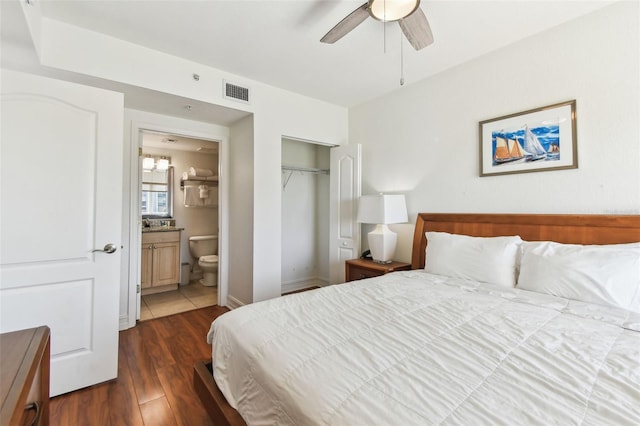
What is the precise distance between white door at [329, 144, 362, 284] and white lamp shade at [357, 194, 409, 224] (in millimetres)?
486

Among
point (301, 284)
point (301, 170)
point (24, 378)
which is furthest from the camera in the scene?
point (301, 284)

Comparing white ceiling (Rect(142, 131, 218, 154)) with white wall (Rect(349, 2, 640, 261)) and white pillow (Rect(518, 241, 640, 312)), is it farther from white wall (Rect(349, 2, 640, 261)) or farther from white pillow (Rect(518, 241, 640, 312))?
white pillow (Rect(518, 241, 640, 312))

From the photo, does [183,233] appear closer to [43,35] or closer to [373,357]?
[43,35]

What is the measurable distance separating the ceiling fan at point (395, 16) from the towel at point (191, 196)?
3673mm

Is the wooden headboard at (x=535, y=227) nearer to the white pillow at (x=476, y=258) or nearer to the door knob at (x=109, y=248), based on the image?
the white pillow at (x=476, y=258)

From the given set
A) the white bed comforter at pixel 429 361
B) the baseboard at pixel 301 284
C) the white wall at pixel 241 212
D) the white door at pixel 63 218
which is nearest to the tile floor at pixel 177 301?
the white wall at pixel 241 212

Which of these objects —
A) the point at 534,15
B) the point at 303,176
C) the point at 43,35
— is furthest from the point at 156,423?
the point at 534,15

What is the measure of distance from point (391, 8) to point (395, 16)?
2.3 inches

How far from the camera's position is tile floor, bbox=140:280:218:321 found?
132 inches

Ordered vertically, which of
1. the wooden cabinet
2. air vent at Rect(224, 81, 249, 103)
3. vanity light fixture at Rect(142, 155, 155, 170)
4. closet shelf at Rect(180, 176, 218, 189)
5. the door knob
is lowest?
the wooden cabinet

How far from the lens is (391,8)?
5.49 feet

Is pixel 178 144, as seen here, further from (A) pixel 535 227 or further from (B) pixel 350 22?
(A) pixel 535 227

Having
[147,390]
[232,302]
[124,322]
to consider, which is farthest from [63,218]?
[232,302]

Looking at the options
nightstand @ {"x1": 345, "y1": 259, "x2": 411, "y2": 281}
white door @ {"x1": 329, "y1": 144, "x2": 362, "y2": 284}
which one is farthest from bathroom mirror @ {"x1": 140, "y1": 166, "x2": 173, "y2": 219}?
nightstand @ {"x1": 345, "y1": 259, "x2": 411, "y2": 281}
